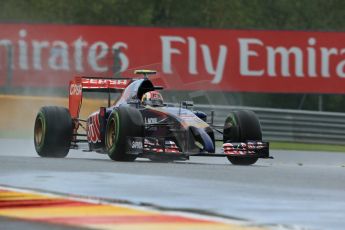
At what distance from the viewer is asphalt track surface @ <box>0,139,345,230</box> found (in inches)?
350

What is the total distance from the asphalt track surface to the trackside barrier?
8.70 meters

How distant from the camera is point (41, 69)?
26.4 meters

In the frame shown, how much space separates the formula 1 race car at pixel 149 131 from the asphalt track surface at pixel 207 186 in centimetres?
38

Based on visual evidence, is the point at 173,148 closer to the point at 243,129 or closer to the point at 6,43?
the point at 243,129

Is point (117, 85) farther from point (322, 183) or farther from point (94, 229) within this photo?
point (94, 229)

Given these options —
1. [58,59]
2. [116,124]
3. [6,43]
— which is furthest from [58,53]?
[116,124]

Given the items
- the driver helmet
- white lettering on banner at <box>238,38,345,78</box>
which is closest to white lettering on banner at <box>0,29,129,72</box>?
white lettering on banner at <box>238,38,345,78</box>

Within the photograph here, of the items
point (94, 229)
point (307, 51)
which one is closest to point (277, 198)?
point (94, 229)

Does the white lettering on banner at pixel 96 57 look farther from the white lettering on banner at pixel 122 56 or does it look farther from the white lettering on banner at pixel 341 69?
the white lettering on banner at pixel 341 69

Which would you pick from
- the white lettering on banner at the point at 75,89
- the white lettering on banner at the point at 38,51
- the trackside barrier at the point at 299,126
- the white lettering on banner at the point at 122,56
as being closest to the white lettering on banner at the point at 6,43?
the white lettering on banner at the point at 38,51

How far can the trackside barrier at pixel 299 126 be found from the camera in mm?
24391

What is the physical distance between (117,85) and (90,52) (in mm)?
9064

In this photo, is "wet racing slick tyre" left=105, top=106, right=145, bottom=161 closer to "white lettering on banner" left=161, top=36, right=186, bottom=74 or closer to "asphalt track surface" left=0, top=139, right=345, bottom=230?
"asphalt track surface" left=0, top=139, right=345, bottom=230

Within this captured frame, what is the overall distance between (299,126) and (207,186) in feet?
44.3
